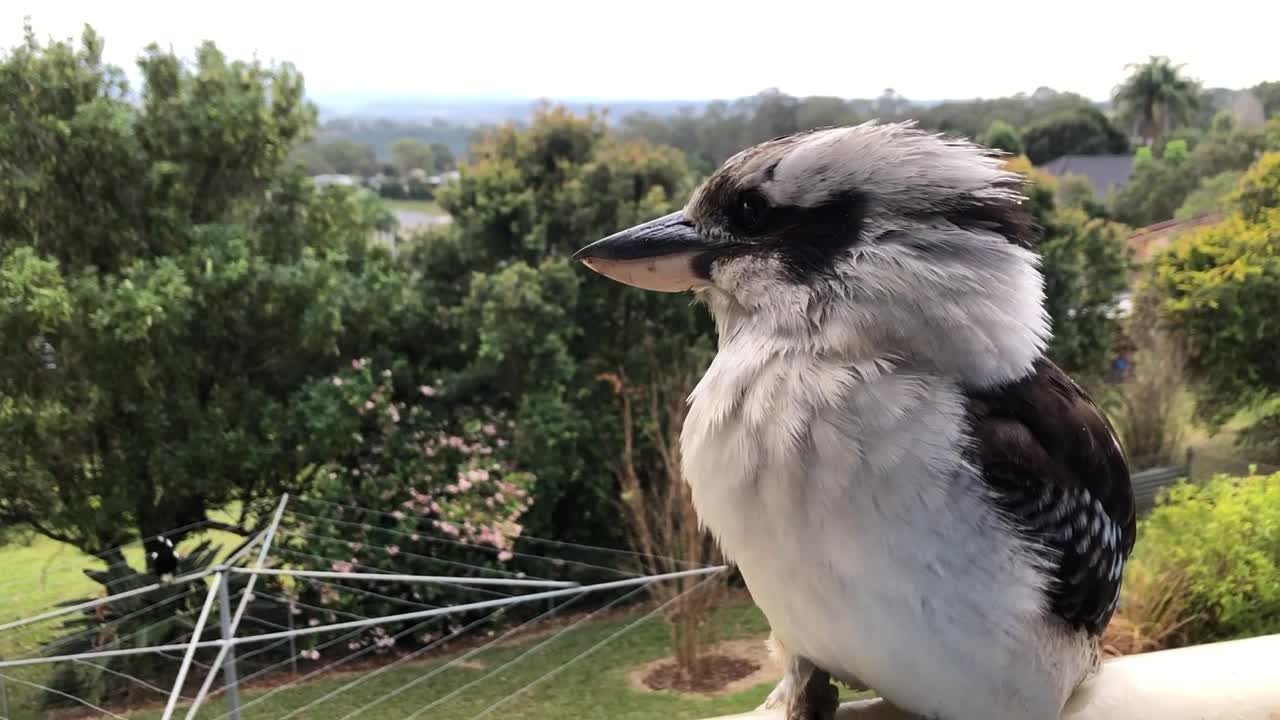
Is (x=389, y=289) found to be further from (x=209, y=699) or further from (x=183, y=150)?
(x=209, y=699)

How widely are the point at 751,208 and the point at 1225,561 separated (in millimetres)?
2547

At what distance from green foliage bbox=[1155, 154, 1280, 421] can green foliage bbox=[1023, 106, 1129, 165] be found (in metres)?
0.79

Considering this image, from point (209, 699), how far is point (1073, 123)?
177 inches

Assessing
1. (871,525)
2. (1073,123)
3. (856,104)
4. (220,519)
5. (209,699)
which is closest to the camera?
(871,525)

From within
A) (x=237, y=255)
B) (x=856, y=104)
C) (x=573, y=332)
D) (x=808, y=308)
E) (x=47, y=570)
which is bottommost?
(x=47, y=570)

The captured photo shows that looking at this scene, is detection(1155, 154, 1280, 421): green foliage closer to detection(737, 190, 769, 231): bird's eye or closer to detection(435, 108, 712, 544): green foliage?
detection(435, 108, 712, 544): green foliage

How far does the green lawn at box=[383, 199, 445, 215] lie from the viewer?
3.46 meters

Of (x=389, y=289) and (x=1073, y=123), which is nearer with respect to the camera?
(x=389, y=289)

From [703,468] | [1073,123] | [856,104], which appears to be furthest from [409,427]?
[1073,123]

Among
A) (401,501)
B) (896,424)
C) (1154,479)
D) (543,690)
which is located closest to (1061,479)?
(896,424)

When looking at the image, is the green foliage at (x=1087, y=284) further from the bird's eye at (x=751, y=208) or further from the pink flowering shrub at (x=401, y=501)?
the bird's eye at (x=751, y=208)

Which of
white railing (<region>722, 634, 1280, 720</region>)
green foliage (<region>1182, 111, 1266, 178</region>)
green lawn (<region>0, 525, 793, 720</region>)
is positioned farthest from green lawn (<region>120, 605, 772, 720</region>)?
green foliage (<region>1182, 111, 1266, 178</region>)

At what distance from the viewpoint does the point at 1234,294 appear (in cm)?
371

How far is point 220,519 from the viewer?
116 inches
